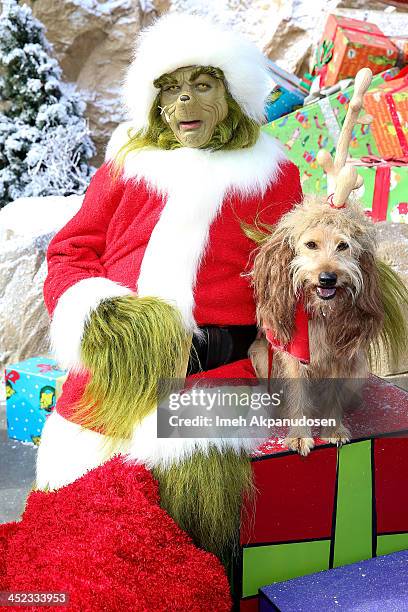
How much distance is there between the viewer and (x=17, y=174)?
4.22 metres

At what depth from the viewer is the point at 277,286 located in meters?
1.26

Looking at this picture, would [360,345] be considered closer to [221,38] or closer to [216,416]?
[216,416]

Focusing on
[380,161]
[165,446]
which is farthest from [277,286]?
[380,161]

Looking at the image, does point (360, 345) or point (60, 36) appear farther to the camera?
point (60, 36)

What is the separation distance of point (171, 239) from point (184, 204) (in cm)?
8

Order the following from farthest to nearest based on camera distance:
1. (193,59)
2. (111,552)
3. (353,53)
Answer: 1. (353,53)
2. (193,59)
3. (111,552)

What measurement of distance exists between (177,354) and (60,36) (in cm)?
383

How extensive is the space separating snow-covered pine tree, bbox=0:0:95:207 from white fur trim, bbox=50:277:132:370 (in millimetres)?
2813

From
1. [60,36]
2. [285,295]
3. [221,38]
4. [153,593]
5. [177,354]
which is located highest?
[60,36]

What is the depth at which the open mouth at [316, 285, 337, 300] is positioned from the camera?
3.87 ft

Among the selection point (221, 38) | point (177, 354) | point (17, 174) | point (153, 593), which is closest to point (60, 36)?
Result: point (17, 174)

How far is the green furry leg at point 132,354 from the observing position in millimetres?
1297

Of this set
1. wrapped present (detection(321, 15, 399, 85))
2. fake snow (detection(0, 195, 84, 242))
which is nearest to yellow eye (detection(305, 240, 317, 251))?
fake snow (detection(0, 195, 84, 242))

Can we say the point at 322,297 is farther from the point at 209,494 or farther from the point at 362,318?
the point at 209,494
